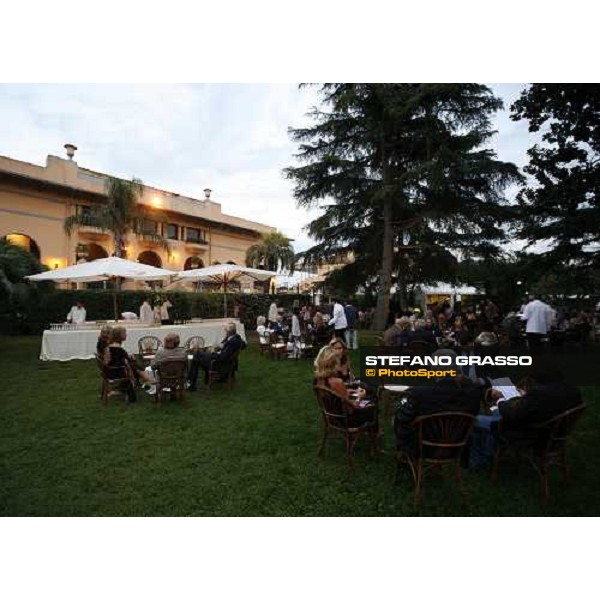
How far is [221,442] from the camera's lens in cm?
482

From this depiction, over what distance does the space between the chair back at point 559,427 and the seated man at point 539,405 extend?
57mm

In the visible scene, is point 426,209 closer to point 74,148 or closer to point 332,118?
point 332,118

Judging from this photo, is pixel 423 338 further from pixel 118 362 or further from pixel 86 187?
pixel 86 187

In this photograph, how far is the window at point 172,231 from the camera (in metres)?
27.1

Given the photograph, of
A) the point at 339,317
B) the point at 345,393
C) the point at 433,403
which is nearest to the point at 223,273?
the point at 339,317

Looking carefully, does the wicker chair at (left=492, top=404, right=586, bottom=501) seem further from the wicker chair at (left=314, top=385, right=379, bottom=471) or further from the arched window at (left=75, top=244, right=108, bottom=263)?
the arched window at (left=75, top=244, right=108, bottom=263)

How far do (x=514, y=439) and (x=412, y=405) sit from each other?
4.21 ft

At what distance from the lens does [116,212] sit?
19484 mm

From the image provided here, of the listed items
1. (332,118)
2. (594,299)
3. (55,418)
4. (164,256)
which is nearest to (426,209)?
(332,118)

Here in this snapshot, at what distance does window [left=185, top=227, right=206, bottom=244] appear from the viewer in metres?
28.4

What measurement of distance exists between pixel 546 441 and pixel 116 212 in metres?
21.3

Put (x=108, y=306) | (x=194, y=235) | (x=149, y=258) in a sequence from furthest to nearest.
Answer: (x=194, y=235) → (x=149, y=258) → (x=108, y=306)

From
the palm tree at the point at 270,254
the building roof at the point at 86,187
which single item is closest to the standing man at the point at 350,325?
the building roof at the point at 86,187

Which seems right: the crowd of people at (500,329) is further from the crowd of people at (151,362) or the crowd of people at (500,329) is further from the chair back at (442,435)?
the chair back at (442,435)
